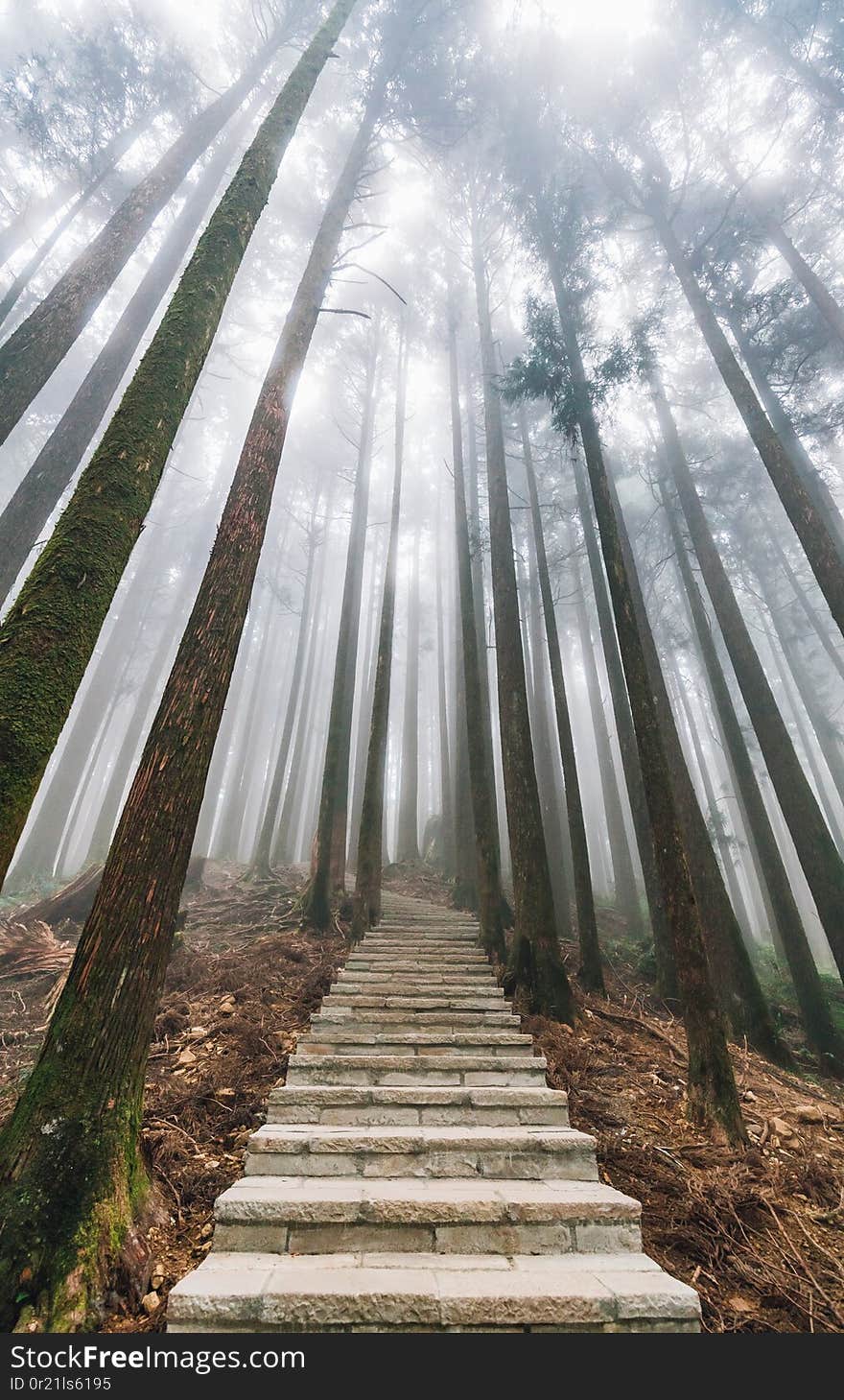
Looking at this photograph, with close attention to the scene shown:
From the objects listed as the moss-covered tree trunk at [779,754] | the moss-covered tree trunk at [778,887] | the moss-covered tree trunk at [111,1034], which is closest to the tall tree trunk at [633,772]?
the moss-covered tree trunk at [778,887]

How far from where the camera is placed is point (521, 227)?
33.3ft

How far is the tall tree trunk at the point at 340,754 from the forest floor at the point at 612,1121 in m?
1.30

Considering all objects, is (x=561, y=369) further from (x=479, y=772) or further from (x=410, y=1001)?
(x=410, y=1001)

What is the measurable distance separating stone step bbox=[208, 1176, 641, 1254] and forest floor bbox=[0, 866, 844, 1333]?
0.90 feet

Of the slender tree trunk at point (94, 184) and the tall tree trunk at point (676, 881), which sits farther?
the slender tree trunk at point (94, 184)

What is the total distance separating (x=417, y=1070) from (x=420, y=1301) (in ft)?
7.20

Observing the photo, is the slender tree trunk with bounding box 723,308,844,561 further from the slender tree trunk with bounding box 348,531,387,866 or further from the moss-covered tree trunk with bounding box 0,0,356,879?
the slender tree trunk with bounding box 348,531,387,866

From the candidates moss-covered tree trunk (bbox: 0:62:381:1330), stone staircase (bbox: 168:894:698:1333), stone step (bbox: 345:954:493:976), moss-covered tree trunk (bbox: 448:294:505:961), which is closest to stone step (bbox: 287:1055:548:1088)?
stone staircase (bbox: 168:894:698:1333)

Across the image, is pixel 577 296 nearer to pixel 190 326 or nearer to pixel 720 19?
pixel 190 326

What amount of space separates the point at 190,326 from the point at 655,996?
9.30m

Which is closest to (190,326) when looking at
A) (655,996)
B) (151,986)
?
(151,986)

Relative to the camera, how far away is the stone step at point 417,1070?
13.1 feet

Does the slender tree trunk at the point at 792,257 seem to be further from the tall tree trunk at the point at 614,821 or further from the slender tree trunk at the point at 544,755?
the slender tree trunk at the point at 544,755

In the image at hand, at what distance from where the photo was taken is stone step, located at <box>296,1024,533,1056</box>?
14.3 feet
